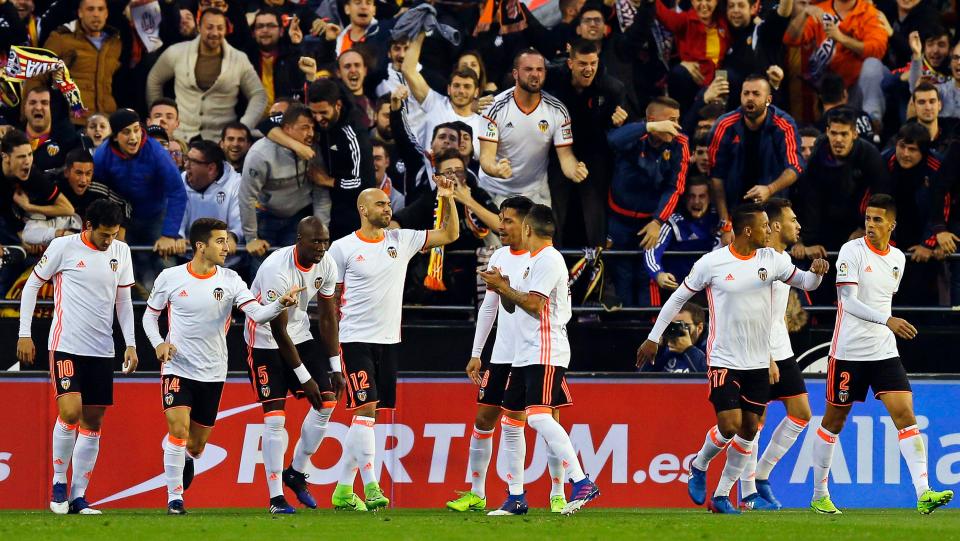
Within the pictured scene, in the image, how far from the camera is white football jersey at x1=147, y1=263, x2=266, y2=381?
1234 centimetres

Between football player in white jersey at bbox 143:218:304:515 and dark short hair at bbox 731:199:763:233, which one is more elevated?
dark short hair at bbox 731:199:763:233

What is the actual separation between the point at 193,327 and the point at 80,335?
3.44 ft

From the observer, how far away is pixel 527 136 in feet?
49.7

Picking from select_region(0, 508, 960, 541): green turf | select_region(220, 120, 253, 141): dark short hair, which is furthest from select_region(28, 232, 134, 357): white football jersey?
select_region(220, 120, 253, 141): dark short hair

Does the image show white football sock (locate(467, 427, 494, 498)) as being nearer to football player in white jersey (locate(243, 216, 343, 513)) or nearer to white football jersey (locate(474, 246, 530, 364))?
white football jersey (locate(474, 246, 530, 364))

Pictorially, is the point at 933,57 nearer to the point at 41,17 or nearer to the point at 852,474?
the point at 852,474

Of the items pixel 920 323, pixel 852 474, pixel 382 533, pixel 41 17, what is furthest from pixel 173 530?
pixel 41 17

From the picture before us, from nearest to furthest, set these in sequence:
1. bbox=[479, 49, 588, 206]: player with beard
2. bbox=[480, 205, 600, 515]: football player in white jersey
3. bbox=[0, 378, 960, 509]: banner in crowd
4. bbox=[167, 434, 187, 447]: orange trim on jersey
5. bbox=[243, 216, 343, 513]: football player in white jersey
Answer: bbox=[480, 205, 600, 515]: football player in white jersey → bbox=[167, 434, 187, 447]: orange trim on jersey → bbox=[243, 216, 343, 513]: football player in white jersey → bbox=[0, 378, 960, 509]: banner in crowd → bbox=[479, 49, 588, 206]: player with beard

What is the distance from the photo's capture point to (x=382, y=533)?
10.3 metres

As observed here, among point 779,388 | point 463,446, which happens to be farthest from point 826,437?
point 463,446

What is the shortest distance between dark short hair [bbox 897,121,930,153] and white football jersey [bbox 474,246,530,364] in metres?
4.76

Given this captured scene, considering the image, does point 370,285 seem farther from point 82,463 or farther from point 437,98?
point 437,98

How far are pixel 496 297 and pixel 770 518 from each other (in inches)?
115

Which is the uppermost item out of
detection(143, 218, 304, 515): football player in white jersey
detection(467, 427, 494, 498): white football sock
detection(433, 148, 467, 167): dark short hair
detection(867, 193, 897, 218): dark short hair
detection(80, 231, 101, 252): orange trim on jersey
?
detection(433, 148, 467, 167): dark short hair
